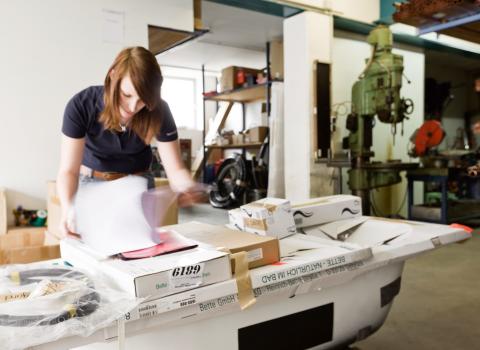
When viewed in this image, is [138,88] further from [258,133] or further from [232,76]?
[232,76]

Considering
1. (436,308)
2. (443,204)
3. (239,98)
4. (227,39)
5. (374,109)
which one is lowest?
(436,308)

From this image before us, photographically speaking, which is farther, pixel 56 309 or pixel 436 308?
pixel 436 308

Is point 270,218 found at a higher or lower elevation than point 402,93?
lower

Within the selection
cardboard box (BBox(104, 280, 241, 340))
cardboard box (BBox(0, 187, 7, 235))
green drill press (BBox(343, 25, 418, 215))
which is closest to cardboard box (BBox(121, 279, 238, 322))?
cardboard box (BBox(104, 280, 241, 340))

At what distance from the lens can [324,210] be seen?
147 cm

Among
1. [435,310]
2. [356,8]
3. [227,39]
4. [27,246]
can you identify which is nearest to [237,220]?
[435,310]

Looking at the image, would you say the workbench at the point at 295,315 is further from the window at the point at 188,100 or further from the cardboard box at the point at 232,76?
the window at the point at 188,100

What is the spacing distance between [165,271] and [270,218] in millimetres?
519

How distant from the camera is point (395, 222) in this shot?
1.45 m

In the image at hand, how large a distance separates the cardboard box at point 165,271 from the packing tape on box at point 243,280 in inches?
1.1

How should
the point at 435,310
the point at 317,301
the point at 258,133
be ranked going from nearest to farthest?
the point at 317,301 < the point at 435,310 < the point at 258,133

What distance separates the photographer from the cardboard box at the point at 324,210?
4.67 feet

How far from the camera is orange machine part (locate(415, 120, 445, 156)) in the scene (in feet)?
11.8

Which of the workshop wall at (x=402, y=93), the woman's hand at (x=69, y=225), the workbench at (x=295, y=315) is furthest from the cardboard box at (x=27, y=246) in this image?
the workshop wall at (x=402, y=93)
